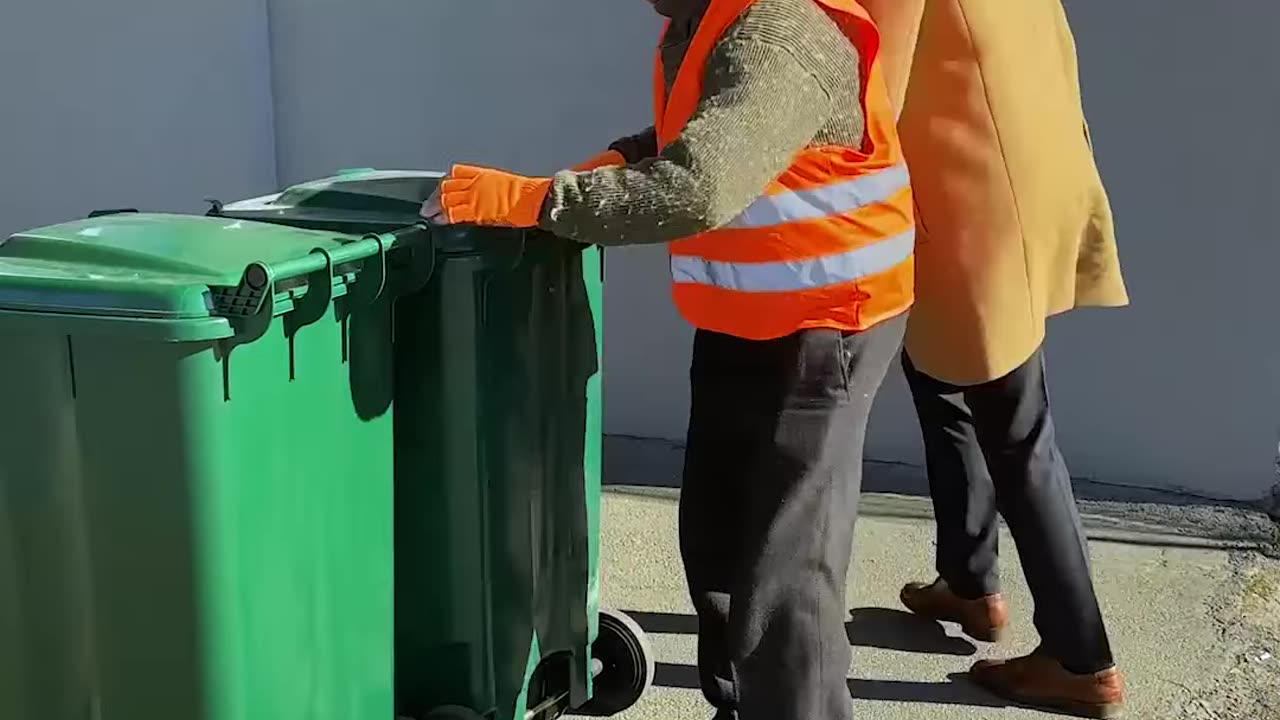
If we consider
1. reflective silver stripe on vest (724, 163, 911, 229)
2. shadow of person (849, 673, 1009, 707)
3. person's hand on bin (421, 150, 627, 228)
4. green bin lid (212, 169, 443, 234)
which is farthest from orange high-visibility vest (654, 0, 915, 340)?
shadow of person (849, 673, 1009, 707)

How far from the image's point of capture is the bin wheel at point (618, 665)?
3102 millimetres

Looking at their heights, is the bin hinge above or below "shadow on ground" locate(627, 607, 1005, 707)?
above

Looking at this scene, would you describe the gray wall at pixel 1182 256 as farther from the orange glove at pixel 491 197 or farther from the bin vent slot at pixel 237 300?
the bin vent slot at pixel 237 300

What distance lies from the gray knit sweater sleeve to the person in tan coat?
62 centimetres

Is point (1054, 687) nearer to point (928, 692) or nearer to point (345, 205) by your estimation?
point (928, 692)

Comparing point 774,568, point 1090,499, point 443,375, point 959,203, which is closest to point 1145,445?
point 1090,499

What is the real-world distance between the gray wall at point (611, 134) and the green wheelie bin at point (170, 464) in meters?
2.64

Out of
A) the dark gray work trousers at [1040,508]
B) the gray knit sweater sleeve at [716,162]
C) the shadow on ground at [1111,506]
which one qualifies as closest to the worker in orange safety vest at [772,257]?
the gray knit sweater sleeve at [716,162]

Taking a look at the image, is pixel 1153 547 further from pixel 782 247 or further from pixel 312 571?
pixel 312 571

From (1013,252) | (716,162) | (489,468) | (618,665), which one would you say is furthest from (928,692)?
(716,162)

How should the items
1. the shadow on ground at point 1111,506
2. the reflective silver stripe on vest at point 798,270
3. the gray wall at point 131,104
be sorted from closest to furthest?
the reflective silver stripe on vest at point 798,270 → the shadow on ground at point 1111,506 → the gray wall at point 131,104

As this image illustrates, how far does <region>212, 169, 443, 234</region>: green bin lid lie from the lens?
8.13 ft

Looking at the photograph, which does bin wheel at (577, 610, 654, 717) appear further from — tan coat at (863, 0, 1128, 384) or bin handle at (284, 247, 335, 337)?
bin handle at (284, 247, 335, 337)

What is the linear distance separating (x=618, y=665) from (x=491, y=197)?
52.3 inches
